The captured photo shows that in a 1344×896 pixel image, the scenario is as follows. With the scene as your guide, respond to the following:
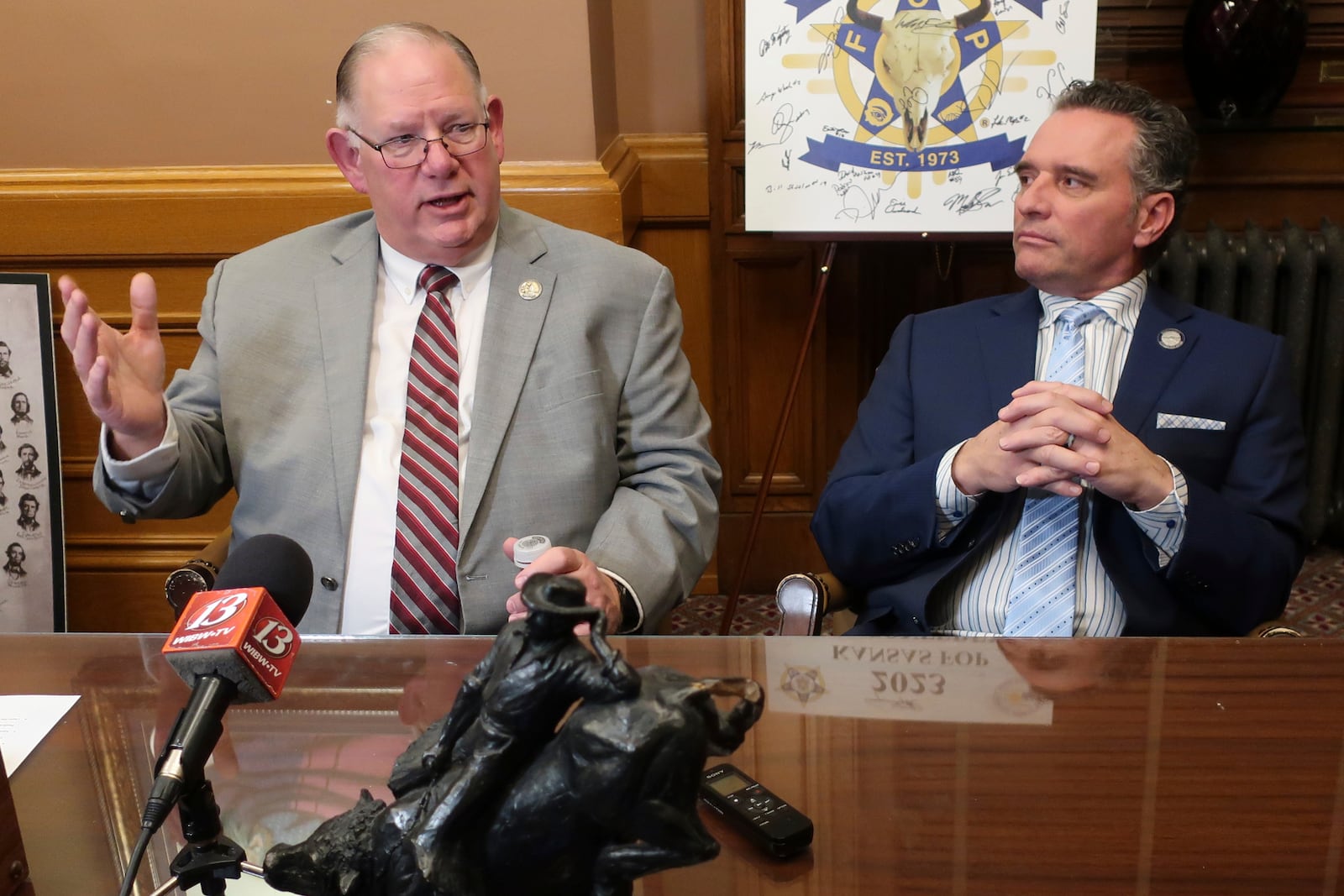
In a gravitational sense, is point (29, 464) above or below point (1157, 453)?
below

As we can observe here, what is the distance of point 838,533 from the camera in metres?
2.04

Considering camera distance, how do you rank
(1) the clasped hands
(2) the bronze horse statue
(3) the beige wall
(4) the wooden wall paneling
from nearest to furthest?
(2) the bronze horse statue → (1) the clasped hands → (3) the beige wall → (4) the wooden wall paneling

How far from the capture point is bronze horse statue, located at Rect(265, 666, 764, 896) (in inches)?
31.5

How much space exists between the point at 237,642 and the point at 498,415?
111 cm

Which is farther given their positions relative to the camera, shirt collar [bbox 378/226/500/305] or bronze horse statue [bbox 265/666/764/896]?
shirt collar [bbox 378/226/500/305]

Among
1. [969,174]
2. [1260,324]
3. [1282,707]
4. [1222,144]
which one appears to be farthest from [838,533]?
[1222,144]

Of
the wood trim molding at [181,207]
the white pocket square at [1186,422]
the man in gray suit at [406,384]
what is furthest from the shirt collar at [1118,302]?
the wood trim molding at [181,207]

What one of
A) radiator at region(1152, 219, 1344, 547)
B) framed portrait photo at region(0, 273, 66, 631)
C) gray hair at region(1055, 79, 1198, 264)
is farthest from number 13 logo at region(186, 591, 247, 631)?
radiator at region(1152, 219, 1344, 547)

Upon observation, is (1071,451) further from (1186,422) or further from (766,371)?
(766,371)

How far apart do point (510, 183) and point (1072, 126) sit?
1.49 metres

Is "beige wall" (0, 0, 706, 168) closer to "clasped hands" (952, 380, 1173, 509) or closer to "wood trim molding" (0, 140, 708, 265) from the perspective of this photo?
"wood trim molding" (0, 140, 708, 265)

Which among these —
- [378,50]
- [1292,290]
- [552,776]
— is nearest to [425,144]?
[378,50]

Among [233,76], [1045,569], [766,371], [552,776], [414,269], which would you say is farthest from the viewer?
[766,371]

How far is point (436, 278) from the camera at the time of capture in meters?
2.11
